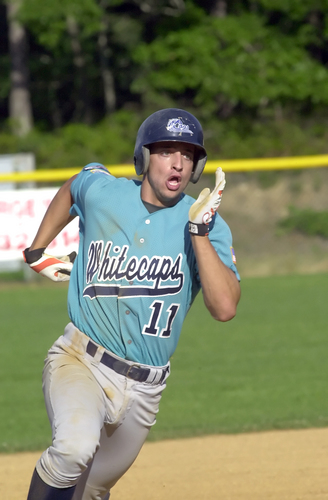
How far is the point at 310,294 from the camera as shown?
10172 millimetres

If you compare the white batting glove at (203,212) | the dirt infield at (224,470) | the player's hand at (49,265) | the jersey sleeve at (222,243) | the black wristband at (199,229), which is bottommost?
the dirt infield at (224,470)

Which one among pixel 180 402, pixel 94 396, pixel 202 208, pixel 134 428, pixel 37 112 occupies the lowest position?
pixel 37 112

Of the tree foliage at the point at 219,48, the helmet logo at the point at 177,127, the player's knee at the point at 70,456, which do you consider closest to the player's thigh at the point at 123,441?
the player's knee at the point at 70,456

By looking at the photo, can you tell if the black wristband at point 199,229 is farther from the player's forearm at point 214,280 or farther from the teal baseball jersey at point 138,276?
the teal baseball jersey at point 138,276

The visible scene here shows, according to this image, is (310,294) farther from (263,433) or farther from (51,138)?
(51,138)

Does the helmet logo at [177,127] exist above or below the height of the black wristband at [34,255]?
above

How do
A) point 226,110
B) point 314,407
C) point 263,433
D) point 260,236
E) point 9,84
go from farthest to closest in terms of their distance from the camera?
point 9,84 < point 226,110 < point 260,236 < point 314,407 < point 263,433

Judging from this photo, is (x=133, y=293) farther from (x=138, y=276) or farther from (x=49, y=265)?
(x=49, y=265)

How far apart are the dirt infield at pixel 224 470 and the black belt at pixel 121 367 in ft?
4.55

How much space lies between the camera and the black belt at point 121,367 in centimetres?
316

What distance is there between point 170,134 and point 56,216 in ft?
2.76

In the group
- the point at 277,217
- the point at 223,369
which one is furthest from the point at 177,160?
the point at 277,217

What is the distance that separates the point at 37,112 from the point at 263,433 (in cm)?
2364

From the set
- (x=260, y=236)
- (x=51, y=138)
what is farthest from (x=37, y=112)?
(x=260, y=236)
